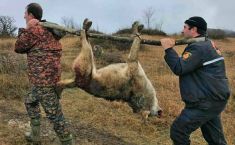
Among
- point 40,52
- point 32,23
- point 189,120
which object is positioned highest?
point 32,23

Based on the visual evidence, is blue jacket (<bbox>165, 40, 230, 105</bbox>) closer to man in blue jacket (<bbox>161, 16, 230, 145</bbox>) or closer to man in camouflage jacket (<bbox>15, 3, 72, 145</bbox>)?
man in blue jacket (<bbox>161, 16, 230, 145</bbox>)

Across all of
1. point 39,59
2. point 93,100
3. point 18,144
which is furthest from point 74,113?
point 39,59

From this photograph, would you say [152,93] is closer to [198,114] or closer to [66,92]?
[198,114]

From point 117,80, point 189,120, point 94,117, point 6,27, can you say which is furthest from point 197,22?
point 6,27

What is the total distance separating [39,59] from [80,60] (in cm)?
68

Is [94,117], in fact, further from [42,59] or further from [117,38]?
[117,38]

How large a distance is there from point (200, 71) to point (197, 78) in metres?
0.10

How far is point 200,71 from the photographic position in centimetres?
643

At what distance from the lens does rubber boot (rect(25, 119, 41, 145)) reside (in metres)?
7.93

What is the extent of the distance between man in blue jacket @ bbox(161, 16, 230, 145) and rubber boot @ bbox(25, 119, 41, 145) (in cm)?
241

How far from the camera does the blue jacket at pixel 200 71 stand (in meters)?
6.31

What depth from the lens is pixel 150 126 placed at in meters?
10.5

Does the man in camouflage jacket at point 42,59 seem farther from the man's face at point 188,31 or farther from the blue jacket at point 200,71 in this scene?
the man's face at point 188,31

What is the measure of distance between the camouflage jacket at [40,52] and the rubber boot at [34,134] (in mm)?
835
